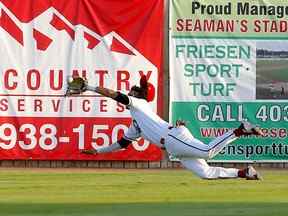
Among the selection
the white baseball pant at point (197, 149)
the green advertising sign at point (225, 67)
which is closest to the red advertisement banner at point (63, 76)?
the green advertising sign at point (225, 67)

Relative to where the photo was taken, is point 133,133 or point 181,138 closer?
point 181,138

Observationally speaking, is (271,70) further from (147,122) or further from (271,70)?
(147,122)

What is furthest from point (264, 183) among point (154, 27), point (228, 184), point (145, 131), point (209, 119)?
point (154, 27)

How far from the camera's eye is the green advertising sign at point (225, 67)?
763 inches

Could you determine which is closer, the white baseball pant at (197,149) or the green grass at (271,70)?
the white baseball pant at (197,149)

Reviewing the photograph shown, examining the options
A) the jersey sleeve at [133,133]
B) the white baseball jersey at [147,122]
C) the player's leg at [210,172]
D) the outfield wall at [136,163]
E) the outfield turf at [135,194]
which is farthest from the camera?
the outfield wall at [136,163]

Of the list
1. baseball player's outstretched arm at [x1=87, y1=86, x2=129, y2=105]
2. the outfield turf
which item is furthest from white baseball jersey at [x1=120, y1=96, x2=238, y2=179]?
the outfield turf

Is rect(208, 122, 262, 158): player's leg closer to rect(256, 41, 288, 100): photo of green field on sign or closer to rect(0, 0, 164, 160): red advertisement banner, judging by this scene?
rect(0, 0, 164, 160): red advertisement banner

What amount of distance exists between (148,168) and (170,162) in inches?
19.5

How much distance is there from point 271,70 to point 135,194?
22.4 feet

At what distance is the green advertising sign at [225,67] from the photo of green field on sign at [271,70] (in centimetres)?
3

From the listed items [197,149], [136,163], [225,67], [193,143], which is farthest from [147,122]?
[225,67]

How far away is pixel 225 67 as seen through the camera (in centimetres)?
1941

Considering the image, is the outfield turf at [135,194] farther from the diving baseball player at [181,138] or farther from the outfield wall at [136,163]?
the outfield wall at [136,163]
